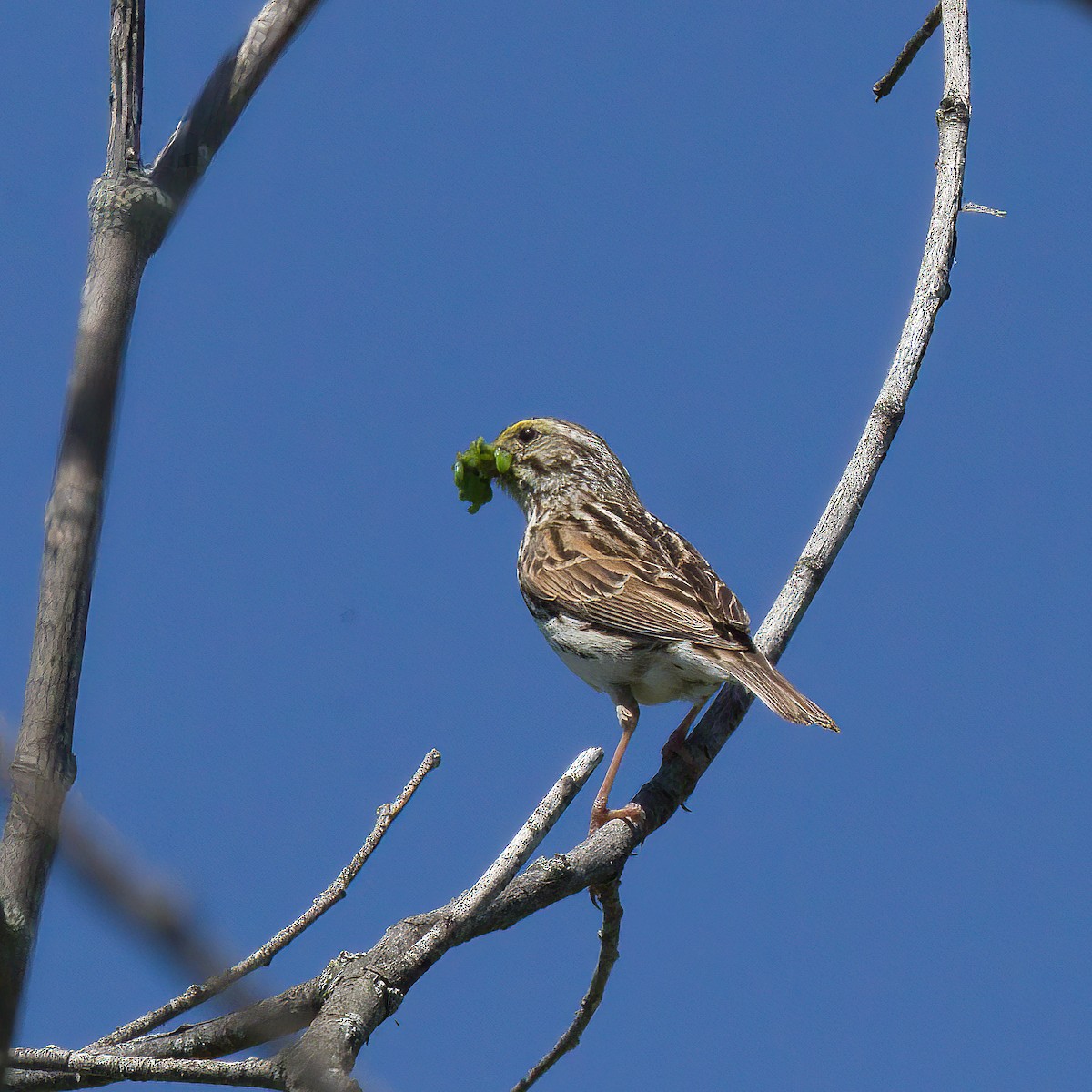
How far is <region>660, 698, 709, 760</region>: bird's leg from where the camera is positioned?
6605mm

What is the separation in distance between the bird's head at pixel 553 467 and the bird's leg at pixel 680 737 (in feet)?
8.62

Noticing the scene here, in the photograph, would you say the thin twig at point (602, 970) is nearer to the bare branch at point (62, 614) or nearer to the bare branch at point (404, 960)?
the bare branch at point (404, 960)

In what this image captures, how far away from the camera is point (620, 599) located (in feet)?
25.1

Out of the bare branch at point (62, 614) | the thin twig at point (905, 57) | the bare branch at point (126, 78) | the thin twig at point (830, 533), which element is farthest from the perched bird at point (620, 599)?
the bare branch at point (62, 614)

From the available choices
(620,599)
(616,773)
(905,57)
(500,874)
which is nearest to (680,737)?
(616,773)

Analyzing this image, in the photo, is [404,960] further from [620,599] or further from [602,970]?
[620,599]

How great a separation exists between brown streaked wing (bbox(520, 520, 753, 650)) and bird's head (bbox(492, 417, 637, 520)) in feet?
1.95

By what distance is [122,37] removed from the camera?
8.15ft

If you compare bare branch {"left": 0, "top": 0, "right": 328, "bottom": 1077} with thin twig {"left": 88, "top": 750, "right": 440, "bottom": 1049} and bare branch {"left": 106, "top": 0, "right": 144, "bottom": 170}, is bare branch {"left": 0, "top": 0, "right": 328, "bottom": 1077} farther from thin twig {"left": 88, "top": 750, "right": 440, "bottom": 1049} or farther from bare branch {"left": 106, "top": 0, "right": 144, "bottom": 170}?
thin twig {"left": 88, "top": 750, "right": 440, "bottom": 1049}

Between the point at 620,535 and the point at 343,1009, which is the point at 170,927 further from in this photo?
the point at 620,535

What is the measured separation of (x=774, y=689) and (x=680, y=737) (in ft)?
2.17

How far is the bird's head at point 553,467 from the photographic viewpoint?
31.3 feet

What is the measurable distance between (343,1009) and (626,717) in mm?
4193

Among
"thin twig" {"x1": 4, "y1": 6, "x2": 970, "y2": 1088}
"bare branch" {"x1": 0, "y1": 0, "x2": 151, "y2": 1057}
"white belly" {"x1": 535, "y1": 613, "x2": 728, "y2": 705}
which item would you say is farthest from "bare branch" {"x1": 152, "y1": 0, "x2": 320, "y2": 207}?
"white belly" {"x1": 535, "y1": 613, "x2": 728, "y2": 705}
